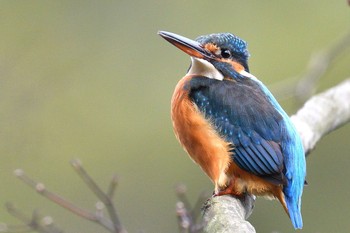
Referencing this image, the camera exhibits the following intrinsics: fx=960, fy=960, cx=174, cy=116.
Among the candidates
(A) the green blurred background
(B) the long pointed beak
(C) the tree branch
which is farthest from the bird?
(A) the green blurred background

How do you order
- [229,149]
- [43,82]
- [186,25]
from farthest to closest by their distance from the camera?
[186,25]
[43,82]
[229,149]

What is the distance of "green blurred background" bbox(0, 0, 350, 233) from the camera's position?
29.3ft

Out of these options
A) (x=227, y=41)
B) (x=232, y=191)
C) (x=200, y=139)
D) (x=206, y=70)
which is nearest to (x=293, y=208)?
(x=232, y=191)

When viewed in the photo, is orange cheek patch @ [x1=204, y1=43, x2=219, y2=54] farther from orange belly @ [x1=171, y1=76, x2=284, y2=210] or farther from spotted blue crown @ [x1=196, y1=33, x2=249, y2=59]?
orange belly @ [x1=171, y1=76, x2=284, y2=210]

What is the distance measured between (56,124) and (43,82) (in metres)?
1.73

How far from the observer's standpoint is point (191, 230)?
3.94 m

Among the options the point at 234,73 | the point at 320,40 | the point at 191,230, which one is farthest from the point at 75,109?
the point at 191,230

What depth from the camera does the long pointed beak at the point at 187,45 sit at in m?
4.88

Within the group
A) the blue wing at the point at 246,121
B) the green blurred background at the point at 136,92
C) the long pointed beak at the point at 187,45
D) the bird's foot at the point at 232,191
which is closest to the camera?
the bird's foot at the point at 232,191

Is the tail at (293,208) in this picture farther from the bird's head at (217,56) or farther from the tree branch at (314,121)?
the bird's head at (217,56)

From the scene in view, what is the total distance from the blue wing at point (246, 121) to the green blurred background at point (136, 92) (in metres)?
3.70

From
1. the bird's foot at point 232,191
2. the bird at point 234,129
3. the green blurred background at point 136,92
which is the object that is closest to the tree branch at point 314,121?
the bird's foot at point 232,191

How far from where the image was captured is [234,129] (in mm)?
4719

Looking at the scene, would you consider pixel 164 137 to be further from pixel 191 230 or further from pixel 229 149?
pixel 191 230
